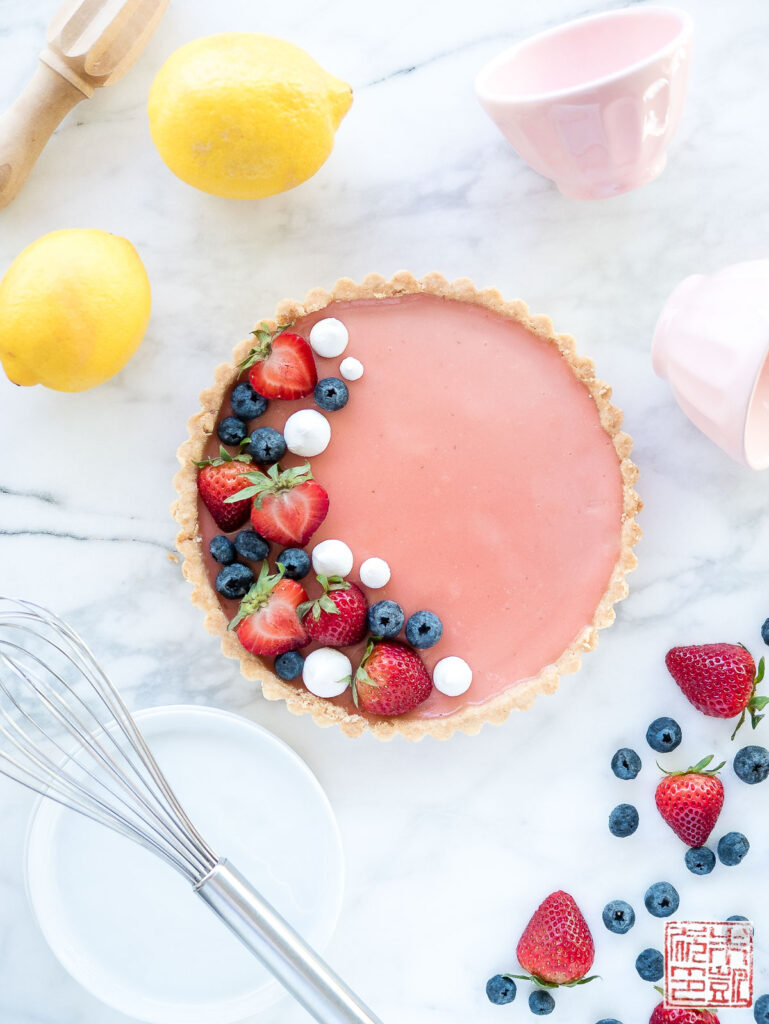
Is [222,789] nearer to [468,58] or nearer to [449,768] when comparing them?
[449,768]

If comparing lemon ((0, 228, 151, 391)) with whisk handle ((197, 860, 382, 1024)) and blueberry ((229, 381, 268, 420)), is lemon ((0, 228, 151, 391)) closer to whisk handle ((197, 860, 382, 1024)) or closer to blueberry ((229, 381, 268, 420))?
blueberry ((229, 381, 268, 420))

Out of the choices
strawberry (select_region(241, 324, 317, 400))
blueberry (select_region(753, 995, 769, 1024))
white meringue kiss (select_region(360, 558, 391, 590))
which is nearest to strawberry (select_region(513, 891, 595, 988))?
blueberry (select_region(753, 995, 769, 1024))

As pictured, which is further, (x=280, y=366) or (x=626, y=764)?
(x=626, y=764)

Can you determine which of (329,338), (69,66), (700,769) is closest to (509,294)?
(329,338)

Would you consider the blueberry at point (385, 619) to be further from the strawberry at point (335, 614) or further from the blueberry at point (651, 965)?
the blueberry at point (651, 965)

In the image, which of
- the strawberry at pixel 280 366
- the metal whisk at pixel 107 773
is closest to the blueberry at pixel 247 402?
the strawberry at pixel 280 366

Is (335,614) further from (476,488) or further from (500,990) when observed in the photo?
(500,990)

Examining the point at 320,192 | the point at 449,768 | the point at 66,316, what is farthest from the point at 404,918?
the point at 320,192
